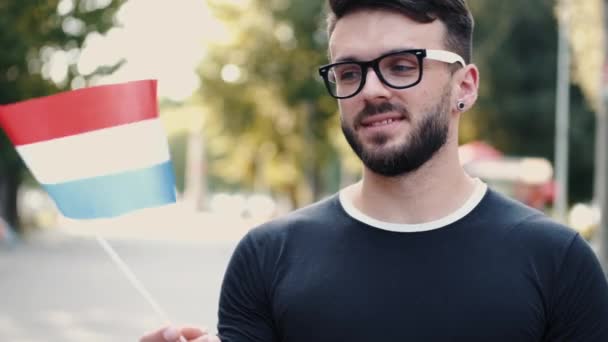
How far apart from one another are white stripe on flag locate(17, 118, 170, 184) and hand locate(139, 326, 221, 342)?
68 centimetres

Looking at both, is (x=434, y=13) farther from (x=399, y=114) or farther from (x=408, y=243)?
(x=408, y=243)

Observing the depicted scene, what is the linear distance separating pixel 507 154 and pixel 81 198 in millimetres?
36089

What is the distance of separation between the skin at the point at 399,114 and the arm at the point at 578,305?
34 cm

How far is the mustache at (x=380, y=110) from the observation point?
2531 millimetres

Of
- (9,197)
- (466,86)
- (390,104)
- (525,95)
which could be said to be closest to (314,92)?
(525,95)

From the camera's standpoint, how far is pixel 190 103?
3753 centimetres

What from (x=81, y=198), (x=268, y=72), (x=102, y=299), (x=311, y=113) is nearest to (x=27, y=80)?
(x=102, y=299)

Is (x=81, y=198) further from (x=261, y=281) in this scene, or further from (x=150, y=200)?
(x=261, y=281)

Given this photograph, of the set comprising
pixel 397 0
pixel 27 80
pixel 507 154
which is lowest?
pixel 507 154

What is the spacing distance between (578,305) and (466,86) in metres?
0.66

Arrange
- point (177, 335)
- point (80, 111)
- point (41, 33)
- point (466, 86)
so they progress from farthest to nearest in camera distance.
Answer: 1. point (41, 33)
2. point (80, 111)
3. point (466, 86)
4. point (177, 335)

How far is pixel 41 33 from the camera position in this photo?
1906cm

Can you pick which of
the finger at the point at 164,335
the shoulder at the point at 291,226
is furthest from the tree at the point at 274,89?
the finger at the point at 164,335

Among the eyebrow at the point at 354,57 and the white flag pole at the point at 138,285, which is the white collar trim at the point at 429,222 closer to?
the eyebrow at the point at 354,57
